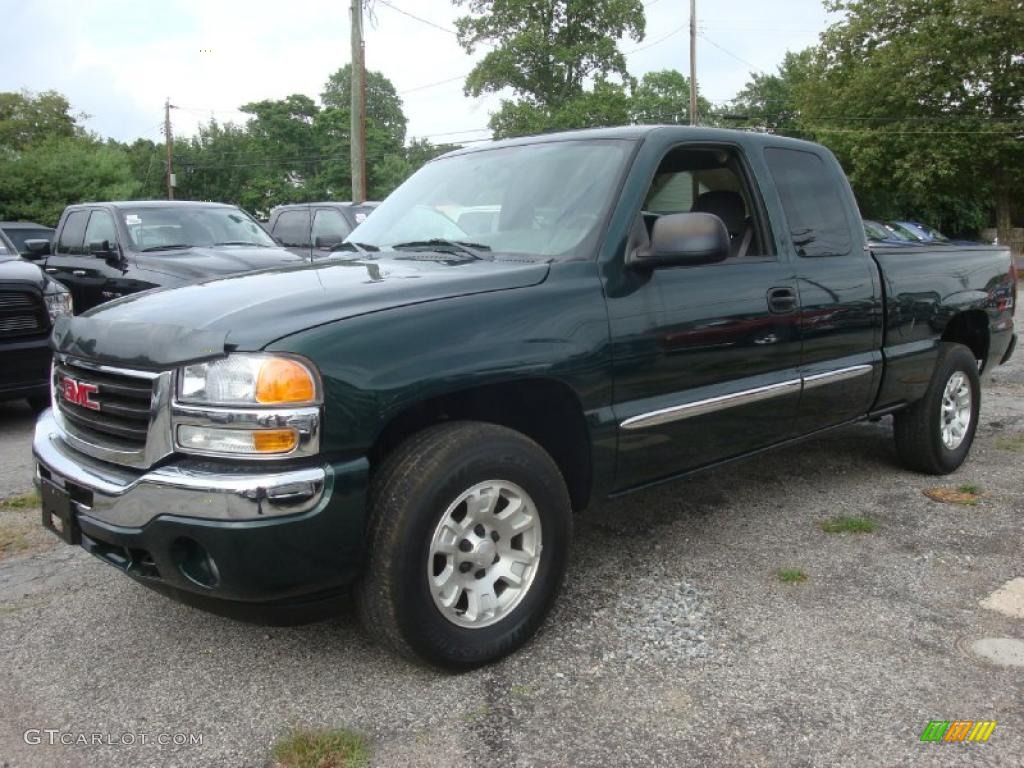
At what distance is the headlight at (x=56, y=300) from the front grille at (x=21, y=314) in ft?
0.17

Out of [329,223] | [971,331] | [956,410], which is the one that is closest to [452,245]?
[956,410]

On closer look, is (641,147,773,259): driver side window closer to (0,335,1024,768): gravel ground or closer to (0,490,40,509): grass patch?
(0,335,1024,768): gravel ground

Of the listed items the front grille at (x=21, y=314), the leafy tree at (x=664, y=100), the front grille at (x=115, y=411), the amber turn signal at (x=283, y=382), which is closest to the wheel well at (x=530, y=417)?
the amber turn signal at (x=283, y=382)

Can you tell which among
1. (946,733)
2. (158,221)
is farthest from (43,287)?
(946,733)

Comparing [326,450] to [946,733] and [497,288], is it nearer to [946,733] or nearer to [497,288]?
[497,288]

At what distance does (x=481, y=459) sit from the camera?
2.69 meters

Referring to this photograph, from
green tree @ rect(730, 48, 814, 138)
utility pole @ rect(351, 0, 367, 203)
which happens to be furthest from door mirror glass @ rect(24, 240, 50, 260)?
green tree @ rect(730, 48, 814, 138)

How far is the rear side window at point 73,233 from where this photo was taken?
9.36 m

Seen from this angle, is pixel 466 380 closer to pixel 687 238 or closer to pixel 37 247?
pixel 687 238

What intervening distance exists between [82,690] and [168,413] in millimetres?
1030

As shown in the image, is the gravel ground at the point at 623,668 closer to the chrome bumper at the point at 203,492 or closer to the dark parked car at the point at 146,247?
the chrome bumper at the point at 203,492

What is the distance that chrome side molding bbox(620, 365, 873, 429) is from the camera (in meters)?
3.24

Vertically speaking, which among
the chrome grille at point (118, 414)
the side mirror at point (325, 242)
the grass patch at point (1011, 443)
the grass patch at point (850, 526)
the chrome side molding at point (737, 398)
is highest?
the side mirror at point (325, 242)

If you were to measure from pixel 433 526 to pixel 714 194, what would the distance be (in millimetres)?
2415
